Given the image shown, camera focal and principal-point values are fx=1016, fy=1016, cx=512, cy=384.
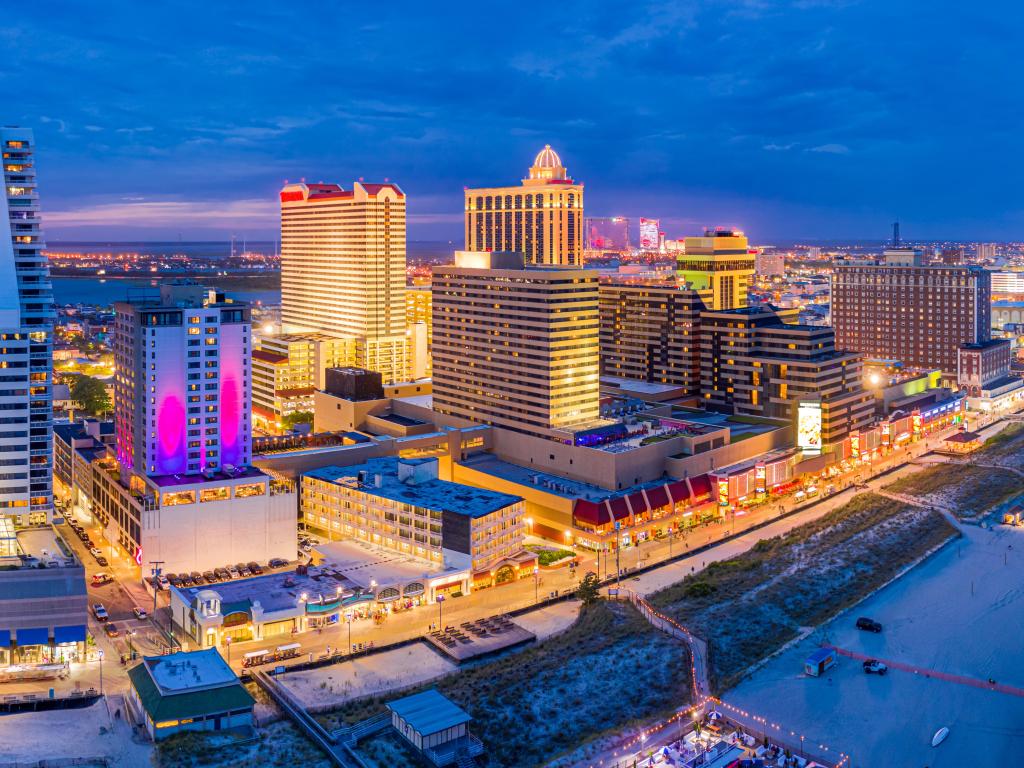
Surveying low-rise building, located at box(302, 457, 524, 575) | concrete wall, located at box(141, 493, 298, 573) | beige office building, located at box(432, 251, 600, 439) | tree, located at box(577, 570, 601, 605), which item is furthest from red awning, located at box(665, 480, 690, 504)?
concrete wall, located at box(141, 493, 298, 573)

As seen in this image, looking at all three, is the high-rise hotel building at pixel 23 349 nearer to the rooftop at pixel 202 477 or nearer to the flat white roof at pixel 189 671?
the rooftop at pixel 202 477

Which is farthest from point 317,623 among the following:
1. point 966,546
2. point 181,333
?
point 966,546

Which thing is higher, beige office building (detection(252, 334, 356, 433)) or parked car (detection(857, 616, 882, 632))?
beige office building (detection(252, 334, 356, 433))

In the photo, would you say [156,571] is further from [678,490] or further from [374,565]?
[678,490]

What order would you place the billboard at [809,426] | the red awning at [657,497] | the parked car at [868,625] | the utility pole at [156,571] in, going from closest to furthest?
1. the parked car at [868,625]
2. the utility pole at [156,571]
3. the red awning at [657,497]
4. the billboard at [809,426]

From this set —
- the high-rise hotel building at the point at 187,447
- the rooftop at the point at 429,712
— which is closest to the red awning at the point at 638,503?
the high-rise hotel building at the point at 187,447

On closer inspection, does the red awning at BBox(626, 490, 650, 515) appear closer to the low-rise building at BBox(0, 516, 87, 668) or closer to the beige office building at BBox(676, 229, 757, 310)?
the low-rise building at BBox(0, 516, 87, 668)
